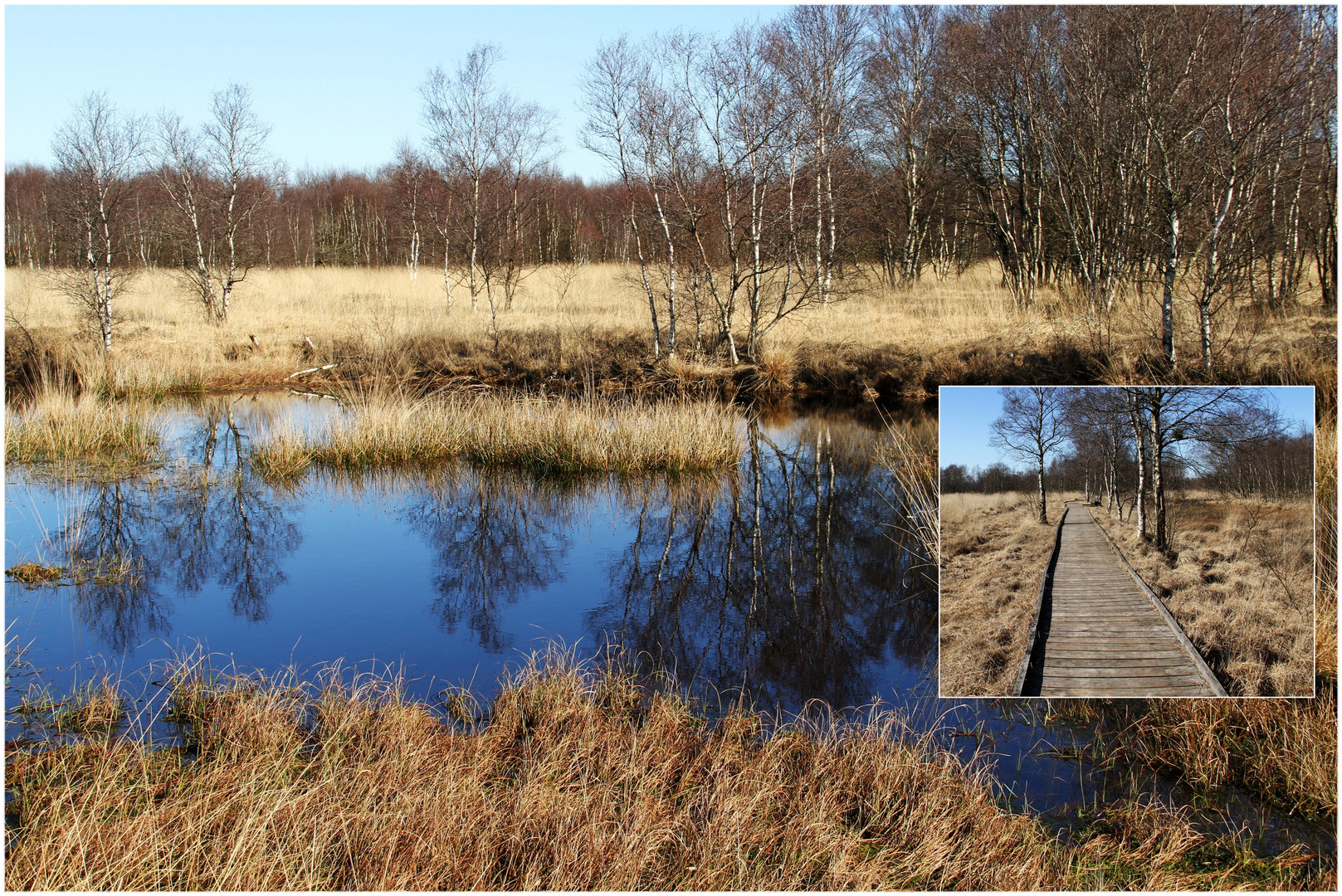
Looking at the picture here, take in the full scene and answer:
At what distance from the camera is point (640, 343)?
2050cm

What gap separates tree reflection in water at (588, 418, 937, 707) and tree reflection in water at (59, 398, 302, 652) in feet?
9.92

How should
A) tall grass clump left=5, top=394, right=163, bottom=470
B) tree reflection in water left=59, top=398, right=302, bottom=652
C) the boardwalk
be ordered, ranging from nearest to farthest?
the boardwalk < tree reflection in water left=59, top=398, right=302, bottom=652 < tall grass clump left=5, top=394, right=163, bottom=470

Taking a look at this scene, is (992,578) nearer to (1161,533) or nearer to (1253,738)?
(1161,533)

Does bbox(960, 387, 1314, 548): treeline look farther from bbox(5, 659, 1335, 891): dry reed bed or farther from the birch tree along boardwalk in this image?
bbox(5, 659, 1335, 891): dry reed bed

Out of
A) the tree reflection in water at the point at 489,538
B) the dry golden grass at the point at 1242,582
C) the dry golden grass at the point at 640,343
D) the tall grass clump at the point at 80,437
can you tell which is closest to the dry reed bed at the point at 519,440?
the tree reflection in water at the point at 489,538

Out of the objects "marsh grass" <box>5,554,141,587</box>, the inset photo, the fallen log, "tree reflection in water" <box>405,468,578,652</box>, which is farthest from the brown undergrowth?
the fallen log

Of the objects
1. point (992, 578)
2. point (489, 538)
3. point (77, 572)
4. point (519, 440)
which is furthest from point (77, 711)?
point (519, 440)

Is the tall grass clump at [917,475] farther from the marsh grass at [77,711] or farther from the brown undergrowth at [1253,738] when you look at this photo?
the marsh grass at [77,711]

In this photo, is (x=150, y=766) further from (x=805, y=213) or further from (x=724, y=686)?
(x=805, y=213)

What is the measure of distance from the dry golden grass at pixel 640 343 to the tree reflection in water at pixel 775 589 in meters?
6.71

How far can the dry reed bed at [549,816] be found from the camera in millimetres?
3541

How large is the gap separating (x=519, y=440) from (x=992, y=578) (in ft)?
28.0

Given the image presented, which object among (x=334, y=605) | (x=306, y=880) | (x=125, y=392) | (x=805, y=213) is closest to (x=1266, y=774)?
(x=306, y=880)

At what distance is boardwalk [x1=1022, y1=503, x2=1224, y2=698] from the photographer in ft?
11.4
